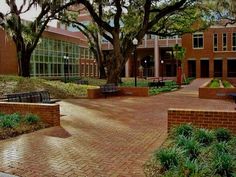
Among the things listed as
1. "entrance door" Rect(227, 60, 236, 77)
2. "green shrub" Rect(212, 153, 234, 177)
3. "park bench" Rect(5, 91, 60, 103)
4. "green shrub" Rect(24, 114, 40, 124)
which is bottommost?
"green shrub" Rect(212, 153, 234, 177)

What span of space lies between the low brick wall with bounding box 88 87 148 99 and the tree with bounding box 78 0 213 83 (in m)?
2.20

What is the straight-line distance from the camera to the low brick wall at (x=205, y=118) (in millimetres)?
8312

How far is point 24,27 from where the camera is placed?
28266 mm

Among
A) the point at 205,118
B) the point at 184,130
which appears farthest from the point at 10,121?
the point at 205,118

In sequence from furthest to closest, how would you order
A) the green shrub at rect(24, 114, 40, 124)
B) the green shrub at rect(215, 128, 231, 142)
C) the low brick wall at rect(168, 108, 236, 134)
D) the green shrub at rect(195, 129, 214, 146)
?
1. the green shrub at rect(24, 114, 40, 124)
2. the low brick wall at rect(168, 108, 236, 134)
3. the green shrub at rect(215, 128, 231, 142)
4. the green shrub at rect(195, 129, 214, 146)

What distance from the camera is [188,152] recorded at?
6281mm

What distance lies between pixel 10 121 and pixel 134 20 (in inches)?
861

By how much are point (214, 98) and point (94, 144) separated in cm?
1351

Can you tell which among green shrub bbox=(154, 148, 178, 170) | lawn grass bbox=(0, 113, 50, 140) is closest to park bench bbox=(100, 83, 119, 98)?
lawn grass bbox=(0, 113, 50, 140)

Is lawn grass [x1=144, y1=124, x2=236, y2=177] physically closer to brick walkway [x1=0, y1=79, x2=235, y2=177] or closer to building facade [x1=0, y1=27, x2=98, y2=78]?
brick walkway [x1=0, y1=79, x2=235, y2=177]

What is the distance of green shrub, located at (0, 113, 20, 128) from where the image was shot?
31.0ft

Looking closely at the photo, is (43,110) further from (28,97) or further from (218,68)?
(218,68)

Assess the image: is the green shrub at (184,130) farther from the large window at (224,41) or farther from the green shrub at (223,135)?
the large window at (224,41)

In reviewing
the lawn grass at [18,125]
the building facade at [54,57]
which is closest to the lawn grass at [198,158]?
the lawn grass at [18,125]
